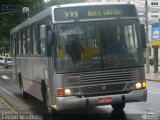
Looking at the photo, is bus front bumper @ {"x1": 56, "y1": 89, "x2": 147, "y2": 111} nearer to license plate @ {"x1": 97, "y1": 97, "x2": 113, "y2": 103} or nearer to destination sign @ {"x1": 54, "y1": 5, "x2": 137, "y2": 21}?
license plate @ {"x1": 97, "y1": 97, "x2": 113, "y2": 103}

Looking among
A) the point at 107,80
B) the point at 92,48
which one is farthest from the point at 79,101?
the point at 92,48

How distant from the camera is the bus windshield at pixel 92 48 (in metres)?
11.5

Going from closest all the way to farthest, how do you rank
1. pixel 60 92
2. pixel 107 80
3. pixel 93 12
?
pixel 60 92
pixel 107 80
pixel 93 12

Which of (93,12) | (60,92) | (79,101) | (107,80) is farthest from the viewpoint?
(93,12)

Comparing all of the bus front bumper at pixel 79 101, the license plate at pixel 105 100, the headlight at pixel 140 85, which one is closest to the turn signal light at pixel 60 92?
the bus front bumper at pixel 79 101

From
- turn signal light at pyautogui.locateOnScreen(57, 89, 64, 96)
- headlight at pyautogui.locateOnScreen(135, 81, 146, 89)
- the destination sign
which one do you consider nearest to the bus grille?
headlight at pyautogui.locateOnScreen(135, 81, 146, 89)

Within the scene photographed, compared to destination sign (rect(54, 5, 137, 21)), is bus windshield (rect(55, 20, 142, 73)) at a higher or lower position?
lower

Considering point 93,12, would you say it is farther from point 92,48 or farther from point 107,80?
point 107,80

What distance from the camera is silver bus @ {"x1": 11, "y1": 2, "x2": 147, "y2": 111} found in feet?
37.4

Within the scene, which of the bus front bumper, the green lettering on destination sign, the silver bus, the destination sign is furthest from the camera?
the green lettering on destination sign

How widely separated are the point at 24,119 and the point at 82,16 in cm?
286

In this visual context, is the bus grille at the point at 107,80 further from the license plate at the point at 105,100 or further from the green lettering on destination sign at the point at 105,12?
the green lettering on destination sign at the point at 105,12

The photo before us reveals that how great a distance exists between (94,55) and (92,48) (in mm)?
174

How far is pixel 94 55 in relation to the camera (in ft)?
37.9
